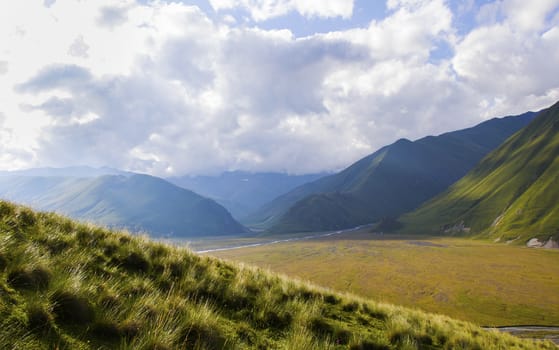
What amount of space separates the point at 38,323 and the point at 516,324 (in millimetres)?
101073

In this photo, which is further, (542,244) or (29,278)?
Answer: (542,244)

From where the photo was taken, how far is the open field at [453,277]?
3354 inches

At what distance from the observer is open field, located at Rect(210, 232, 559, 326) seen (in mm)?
85188

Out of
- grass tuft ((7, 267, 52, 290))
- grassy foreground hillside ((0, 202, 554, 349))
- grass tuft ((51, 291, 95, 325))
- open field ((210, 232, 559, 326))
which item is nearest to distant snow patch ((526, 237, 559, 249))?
open field ((210, 232, 559, 326))

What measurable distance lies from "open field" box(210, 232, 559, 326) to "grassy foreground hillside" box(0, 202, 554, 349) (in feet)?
276

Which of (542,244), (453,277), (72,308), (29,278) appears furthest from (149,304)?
(542,244)

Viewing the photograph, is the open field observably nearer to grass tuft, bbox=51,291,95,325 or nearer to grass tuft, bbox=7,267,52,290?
grass tuft, bbox=7,267,52,290

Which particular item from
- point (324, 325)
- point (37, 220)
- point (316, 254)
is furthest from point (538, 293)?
point (37, 220)

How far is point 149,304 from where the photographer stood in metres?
6.06

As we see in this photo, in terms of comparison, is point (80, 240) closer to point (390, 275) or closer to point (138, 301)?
point (138, 301)

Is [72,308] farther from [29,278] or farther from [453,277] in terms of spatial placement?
[453,277]

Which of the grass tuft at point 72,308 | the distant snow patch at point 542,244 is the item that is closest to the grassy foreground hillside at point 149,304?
the grass tuft at point 72,308

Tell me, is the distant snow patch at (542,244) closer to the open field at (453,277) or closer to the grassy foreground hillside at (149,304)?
the open field at (453,277)

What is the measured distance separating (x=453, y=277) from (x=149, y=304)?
13897cm
